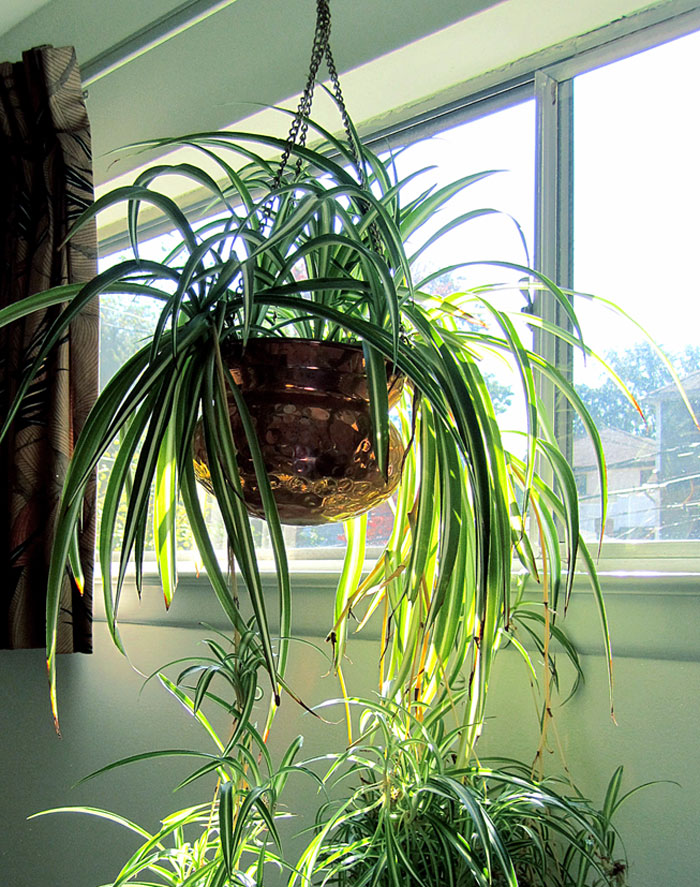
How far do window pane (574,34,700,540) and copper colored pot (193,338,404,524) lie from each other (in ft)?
2.02

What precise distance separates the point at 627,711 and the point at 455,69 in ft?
3.69

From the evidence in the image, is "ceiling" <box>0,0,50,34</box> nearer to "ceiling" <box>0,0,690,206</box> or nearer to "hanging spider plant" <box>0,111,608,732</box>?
"ceiling" <box>0,0,690,206</box>

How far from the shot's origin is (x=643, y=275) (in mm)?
1279

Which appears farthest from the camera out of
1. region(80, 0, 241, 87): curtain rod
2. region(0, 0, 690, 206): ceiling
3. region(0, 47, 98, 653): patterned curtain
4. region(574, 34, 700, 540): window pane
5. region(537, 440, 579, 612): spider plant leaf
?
region(0, 47, 98, 653): patterned curtain

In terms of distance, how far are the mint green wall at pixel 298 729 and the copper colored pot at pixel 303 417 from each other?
0.52 m

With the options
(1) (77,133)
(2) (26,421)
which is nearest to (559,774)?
(2) (26,421)

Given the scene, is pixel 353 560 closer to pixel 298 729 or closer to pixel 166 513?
pixel 166 513

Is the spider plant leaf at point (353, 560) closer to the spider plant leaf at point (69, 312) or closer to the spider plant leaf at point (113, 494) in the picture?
the spider plant leaf at point (113, 494)

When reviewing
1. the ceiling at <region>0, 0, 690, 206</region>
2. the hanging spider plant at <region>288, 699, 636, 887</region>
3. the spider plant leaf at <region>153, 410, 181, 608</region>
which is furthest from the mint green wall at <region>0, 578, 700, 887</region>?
the ceiling at <region>0, 0, 690, 206</region>

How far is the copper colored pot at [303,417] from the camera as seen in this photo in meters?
0.77

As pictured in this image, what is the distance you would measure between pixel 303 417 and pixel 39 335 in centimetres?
114

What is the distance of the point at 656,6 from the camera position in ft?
4.16

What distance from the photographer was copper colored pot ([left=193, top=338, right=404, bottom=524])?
0.77m

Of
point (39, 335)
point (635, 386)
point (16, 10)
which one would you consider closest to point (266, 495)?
point (635, 386)
